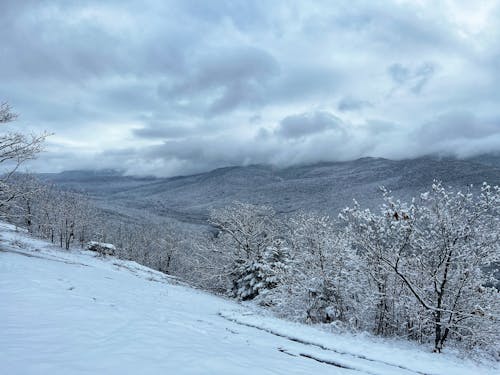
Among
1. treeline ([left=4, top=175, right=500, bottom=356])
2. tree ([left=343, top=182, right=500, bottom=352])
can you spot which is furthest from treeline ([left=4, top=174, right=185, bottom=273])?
tree ([left=343, top=182, right=500, bottom=352])

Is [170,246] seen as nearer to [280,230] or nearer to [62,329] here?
[280,230]

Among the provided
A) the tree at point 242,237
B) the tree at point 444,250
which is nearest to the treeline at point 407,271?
the tree at point 444,250

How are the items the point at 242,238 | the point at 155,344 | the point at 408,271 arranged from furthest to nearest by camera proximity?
the point at 242,238 → the point at 408,271 → the point at 155,344

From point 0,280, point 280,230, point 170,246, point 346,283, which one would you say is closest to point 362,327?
point 346,283

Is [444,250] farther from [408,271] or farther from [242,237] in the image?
[242,237]

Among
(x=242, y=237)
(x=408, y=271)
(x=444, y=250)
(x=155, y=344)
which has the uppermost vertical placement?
(x=444, y=250)

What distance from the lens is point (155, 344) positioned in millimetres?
7824

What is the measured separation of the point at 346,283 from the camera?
1830cm

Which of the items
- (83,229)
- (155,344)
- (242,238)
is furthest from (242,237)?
(155,344)

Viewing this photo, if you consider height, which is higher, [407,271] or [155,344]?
[407,271]

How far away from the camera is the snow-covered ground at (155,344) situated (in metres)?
6.34

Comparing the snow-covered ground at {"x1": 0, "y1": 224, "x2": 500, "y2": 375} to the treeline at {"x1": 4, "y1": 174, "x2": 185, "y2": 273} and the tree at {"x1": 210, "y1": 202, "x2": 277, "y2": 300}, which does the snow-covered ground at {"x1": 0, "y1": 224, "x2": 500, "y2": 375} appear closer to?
the tree at {"x1": 210, "y1": 202, "x2": 277, "y2": 300}

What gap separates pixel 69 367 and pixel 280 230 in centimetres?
3387

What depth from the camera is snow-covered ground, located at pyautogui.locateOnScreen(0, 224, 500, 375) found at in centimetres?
634
